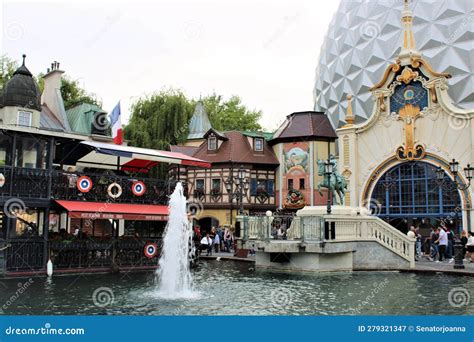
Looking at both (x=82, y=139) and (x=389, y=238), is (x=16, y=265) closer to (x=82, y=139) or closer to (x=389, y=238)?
(x=82, y=139)

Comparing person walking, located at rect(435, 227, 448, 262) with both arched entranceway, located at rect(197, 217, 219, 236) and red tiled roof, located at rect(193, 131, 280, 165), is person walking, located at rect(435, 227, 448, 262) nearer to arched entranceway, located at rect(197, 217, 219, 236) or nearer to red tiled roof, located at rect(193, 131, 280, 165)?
red tiled roof, located at rect(193, 131, 280, 165)

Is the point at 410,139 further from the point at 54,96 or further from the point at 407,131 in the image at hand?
the point at 54,96

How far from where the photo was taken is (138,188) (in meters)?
23.1

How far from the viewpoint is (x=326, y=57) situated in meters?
47.1

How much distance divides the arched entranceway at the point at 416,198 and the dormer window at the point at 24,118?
24741 mm

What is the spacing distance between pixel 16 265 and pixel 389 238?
16.4 m

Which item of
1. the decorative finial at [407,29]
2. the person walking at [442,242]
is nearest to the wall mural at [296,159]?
the decorative finial at [407,29]

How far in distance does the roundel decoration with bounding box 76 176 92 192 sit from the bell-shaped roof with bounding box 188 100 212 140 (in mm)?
32780

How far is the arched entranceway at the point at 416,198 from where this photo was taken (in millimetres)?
33531

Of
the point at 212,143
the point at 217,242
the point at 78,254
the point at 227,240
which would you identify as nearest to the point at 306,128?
the point at 212,143

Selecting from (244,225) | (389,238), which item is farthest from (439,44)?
(244,225)

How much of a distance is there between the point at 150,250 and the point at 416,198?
66.4ft

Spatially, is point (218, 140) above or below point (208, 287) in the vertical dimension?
above

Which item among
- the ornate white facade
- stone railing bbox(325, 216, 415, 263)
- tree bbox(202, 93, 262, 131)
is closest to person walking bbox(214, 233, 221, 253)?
the ornate white facade
